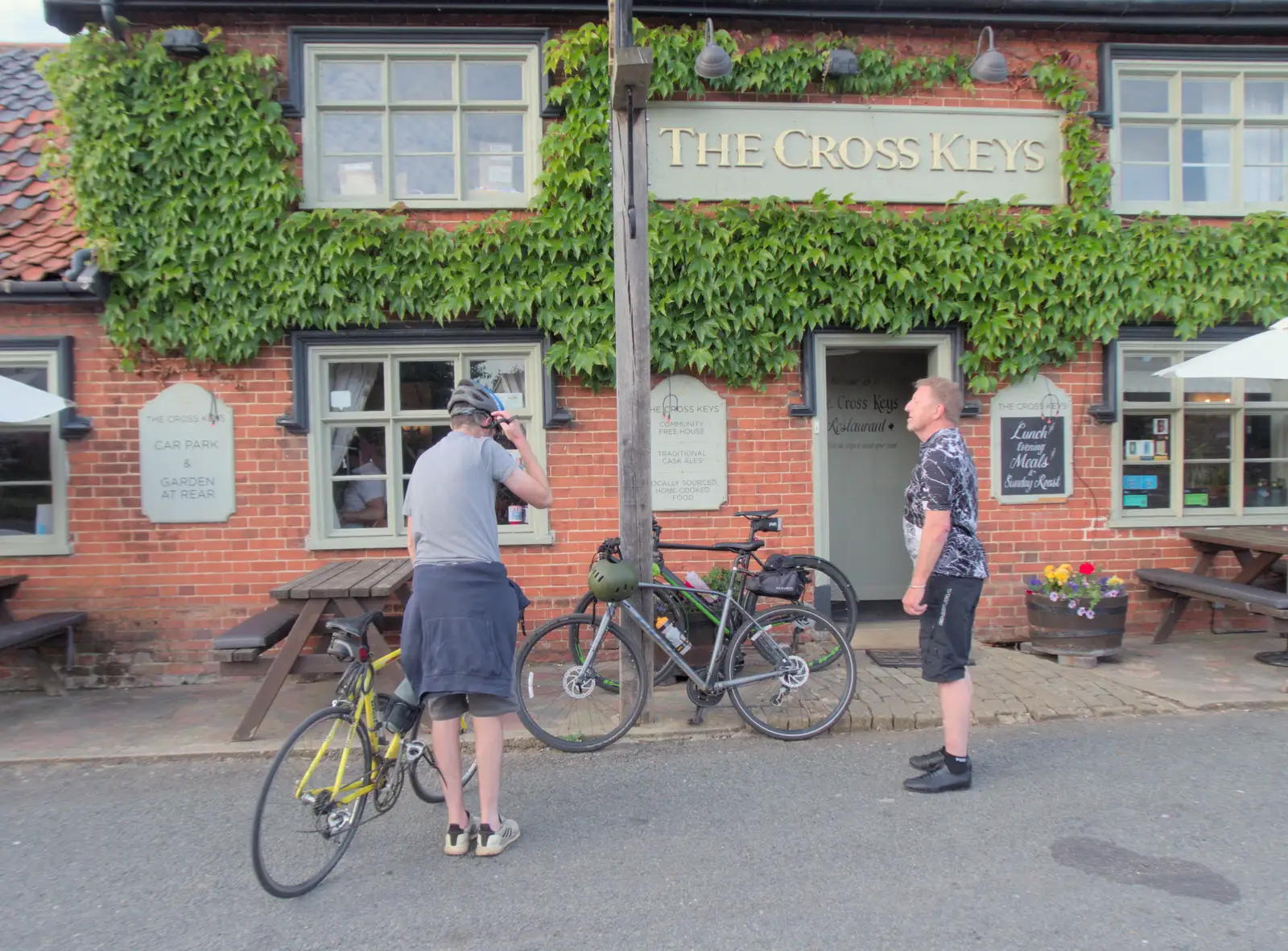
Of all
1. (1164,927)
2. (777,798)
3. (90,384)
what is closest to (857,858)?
(777,798)

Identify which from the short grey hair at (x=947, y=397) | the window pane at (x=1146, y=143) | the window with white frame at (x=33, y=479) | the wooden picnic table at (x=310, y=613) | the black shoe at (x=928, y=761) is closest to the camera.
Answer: the short grey hair at (x=947, y=397)

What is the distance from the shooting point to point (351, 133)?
6.74 metres

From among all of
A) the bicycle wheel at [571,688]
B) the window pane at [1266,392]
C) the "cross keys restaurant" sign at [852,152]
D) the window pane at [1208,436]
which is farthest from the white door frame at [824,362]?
the window pane at [1266,392]

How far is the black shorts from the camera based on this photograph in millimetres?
4227

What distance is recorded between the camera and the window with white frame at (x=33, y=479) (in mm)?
6398

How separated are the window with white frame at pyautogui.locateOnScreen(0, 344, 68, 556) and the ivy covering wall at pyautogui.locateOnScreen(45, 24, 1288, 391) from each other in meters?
0.80

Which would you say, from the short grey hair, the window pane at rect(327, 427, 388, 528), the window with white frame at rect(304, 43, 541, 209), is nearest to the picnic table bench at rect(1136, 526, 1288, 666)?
the short grey hair

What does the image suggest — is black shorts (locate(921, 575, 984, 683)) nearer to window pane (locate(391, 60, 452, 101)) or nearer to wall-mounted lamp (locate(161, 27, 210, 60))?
window pane (locate(391, 60, 452, 101))

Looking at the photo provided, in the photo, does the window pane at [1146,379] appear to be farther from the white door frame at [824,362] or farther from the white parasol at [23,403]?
the white parasol at [23,403]

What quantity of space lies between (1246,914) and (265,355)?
254 inches

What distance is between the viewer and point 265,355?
21.4 ft

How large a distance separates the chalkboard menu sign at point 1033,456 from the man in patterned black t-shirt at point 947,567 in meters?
3.06

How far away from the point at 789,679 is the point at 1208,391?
4945 mm

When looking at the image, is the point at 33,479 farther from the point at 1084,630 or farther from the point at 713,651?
the point at 1084,630
